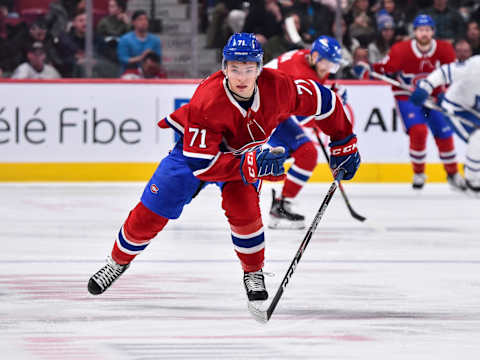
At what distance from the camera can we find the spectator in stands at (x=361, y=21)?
853cm

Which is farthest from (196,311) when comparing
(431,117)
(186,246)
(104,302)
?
(431,117)

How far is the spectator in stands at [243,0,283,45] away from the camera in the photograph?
27.9 feet

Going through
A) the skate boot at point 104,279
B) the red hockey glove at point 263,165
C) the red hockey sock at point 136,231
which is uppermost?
the red hockey glove at point 263,165

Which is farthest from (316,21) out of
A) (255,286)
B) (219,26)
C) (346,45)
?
(255,286)

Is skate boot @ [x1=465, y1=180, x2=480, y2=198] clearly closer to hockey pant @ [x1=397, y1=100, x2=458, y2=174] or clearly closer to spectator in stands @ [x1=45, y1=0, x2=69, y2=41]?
hockey pant @ [x1=397, y1=100, x2=458, y2=174]

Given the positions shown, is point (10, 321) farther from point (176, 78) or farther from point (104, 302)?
point (176, 78)

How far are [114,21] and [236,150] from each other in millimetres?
5093

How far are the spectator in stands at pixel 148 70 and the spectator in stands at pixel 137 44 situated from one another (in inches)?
1.3

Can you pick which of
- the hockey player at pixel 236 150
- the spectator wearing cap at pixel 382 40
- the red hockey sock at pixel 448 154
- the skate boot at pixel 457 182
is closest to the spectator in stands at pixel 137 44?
the spectator wearing cap at pixel 382 40

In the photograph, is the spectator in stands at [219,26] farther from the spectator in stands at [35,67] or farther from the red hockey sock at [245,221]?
the red hockey sock at [245,221]

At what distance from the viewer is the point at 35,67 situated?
329 inches

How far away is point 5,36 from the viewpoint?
8.27m

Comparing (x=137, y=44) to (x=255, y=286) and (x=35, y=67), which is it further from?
(x=255, y=286)

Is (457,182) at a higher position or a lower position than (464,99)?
lower
